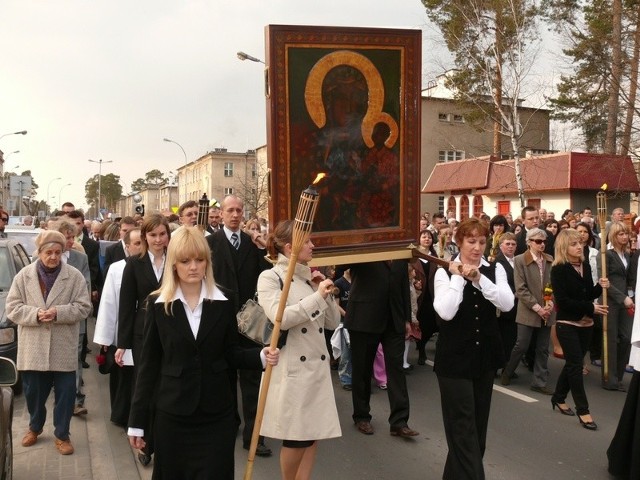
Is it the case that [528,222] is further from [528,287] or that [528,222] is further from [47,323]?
[47,323]

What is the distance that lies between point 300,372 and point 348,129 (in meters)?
1.98

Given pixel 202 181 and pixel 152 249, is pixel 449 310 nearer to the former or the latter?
pixel 152 249

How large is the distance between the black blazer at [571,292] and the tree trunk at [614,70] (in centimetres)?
1219

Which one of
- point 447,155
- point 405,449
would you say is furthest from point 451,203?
point 405,449

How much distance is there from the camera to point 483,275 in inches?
177

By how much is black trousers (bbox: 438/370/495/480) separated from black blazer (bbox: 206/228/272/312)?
85.0 inches

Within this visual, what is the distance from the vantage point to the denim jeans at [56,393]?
5676mm

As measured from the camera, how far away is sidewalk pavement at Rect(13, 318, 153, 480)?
5254 millimetres

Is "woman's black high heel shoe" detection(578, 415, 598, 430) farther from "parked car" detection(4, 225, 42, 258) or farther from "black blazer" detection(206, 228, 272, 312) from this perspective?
"parked car" detection(4, 225, 42, 258)

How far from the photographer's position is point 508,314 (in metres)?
7.43

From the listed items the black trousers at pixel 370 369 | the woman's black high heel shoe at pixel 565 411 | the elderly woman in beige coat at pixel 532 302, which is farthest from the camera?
the elderly woman in beige coat at pixel 532 302

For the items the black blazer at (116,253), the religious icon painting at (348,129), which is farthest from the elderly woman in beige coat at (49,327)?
the religious icon painting at (348,129)

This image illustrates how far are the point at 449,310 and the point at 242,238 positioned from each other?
2.35 meters

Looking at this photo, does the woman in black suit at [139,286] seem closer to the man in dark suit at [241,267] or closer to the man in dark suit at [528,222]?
the man in dark suit at [241,267]
